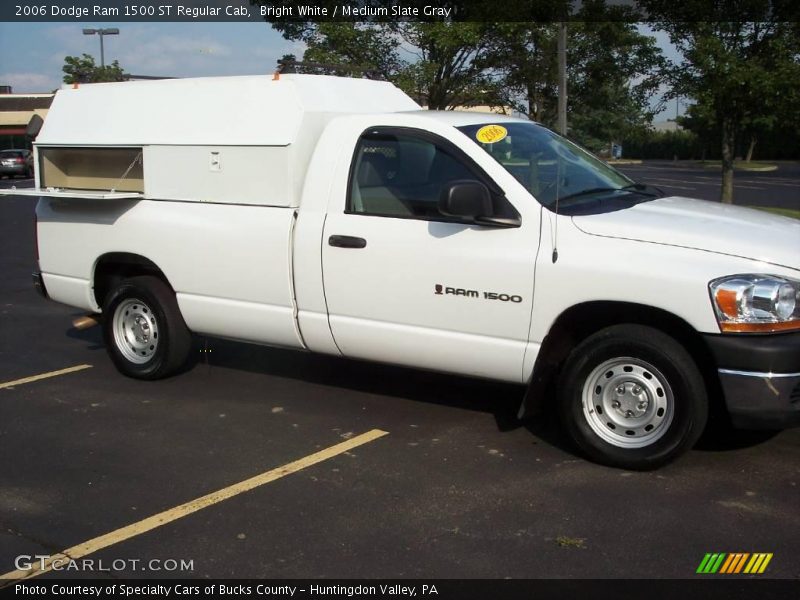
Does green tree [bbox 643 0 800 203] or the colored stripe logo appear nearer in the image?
the colored stripe logo

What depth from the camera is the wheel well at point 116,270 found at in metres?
6.94

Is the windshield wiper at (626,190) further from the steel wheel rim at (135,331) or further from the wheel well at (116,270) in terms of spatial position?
the steel wheel rim at (135,331)

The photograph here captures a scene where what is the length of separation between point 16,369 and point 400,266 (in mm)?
3853

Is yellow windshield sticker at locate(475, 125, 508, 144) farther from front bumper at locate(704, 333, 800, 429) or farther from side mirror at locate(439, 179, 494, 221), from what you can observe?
front bumper at locate(704, 333, 800, 429)

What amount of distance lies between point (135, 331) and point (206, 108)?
6.06 feet

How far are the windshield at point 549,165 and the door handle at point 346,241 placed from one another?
93cm

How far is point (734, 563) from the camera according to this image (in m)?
4.05

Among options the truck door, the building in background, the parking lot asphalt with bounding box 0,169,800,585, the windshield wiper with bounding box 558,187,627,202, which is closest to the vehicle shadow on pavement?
the parking lot asphalt with bounding box 0,169,800,585

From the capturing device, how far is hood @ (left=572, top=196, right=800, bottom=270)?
15.6ft

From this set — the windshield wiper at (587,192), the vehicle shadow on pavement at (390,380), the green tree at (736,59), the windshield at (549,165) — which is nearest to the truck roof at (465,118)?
the windshield at (549,165)

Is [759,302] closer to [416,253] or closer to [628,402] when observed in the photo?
[628,402]

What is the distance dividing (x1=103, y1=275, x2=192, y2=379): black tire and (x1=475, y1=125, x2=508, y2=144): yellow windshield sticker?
2687mm

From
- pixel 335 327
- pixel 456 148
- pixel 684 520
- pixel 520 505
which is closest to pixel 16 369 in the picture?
pixel 335 327
